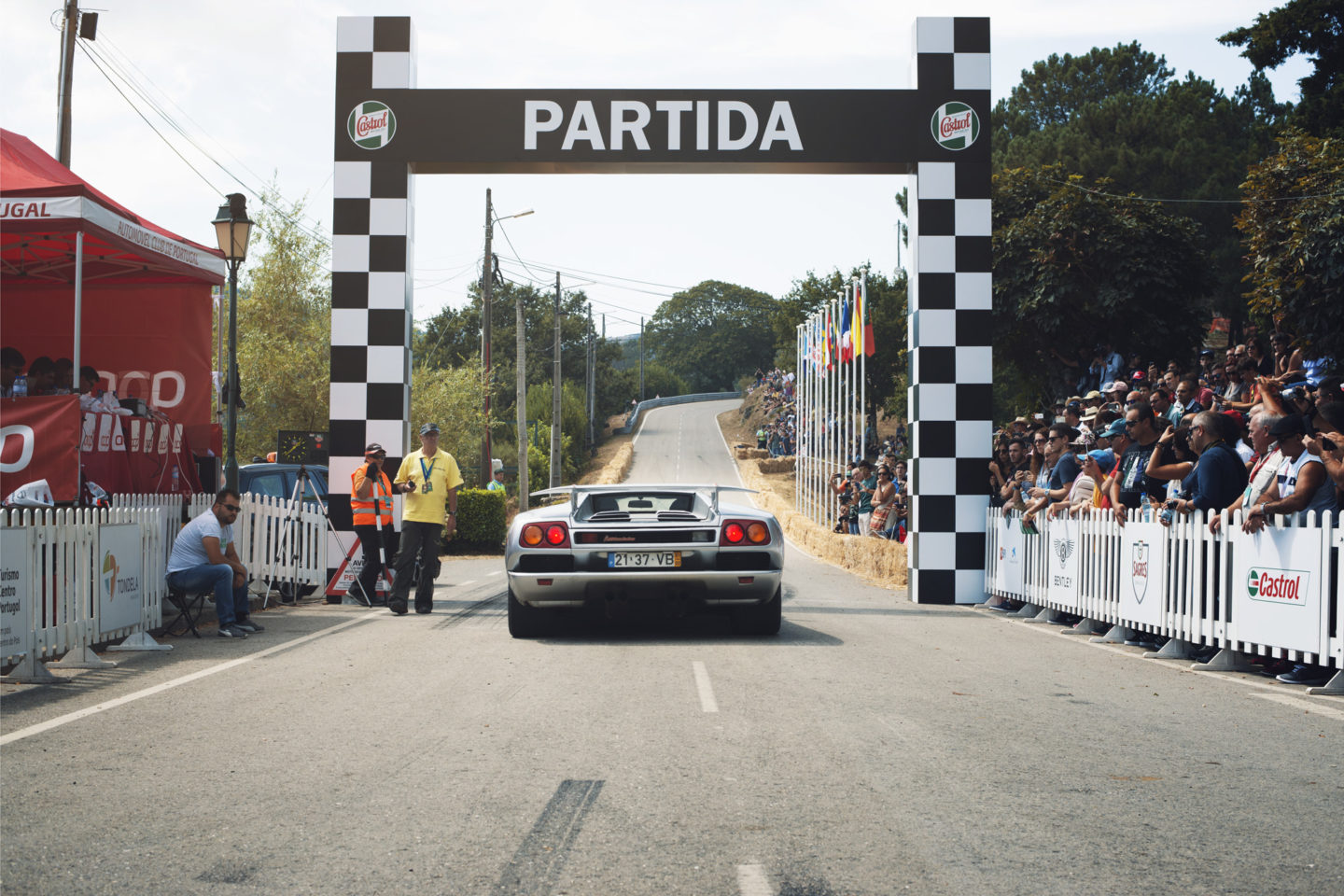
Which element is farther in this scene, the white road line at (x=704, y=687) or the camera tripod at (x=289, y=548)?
the camera tripod at (x=289, y=548)

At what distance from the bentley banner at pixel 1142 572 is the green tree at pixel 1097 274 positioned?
78.4 ft

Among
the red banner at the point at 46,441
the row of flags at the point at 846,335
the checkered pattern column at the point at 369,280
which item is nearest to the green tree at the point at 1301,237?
the row of flags at the point at 846,335

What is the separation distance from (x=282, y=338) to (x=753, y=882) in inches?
1221

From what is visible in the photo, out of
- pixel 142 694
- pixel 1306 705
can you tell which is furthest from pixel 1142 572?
pixel 142 694

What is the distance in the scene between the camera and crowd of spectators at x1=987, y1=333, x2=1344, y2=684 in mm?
7738

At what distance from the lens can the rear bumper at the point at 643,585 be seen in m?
8.76

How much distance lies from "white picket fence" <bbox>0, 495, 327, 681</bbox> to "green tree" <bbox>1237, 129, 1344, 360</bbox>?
17776mm

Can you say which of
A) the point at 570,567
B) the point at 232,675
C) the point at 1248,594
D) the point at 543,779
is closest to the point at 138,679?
the point at 232,675

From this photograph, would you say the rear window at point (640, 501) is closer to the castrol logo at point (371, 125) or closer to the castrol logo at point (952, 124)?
the castrol logo at point (371, 125)

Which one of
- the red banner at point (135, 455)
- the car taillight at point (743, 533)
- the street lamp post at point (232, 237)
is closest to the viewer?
the car taillight at point (743, 533)

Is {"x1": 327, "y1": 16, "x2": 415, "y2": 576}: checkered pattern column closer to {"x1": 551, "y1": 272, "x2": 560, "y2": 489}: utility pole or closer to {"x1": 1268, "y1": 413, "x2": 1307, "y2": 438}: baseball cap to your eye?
{"x1": 1268, "y1": 413, "x2": 1307, "y2": 438}: baseball cap

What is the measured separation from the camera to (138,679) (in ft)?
24.2

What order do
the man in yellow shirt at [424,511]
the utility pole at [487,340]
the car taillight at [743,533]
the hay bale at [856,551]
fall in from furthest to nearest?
the utility pole at [487,340] < the hay bale at [856,551] < the man in yellow shirt at [424,511] < the car taillight at [743,533]

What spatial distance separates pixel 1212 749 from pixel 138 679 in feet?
19.9
